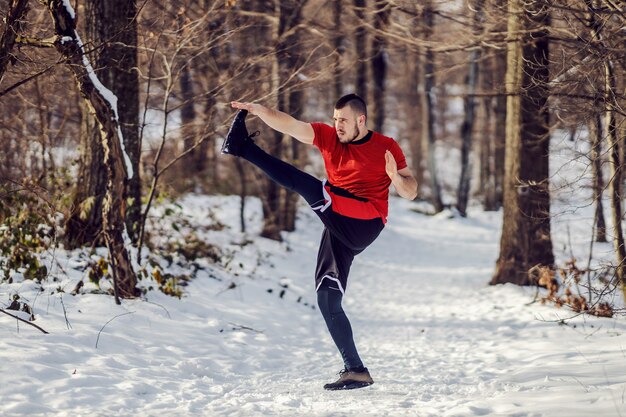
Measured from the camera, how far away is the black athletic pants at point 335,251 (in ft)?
17.0

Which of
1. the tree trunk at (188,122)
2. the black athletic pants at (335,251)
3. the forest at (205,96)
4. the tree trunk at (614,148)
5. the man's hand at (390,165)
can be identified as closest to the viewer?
the man's hand at (390,165)

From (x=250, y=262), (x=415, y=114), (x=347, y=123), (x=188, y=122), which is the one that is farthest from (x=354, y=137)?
(x=415, y=114)

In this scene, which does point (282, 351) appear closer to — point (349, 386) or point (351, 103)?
point (349, 386)

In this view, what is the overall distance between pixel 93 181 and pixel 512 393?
5529 millimetres

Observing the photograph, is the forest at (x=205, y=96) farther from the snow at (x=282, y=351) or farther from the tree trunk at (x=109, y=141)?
the snow at (x=282, y=351)

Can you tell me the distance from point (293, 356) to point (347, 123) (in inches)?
110

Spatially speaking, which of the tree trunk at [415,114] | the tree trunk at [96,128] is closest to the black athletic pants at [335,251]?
the tree trunk at [96,128]

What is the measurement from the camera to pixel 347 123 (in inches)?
201

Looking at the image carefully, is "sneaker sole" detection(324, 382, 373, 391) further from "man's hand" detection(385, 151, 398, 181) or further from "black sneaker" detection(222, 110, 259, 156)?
"black sneaker" detection(222, 110, 259, 156)

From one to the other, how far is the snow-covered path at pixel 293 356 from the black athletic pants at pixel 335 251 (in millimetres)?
436

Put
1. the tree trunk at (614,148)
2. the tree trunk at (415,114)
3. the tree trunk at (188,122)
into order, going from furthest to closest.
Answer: the tree trunk at (415,114)
the tree trunk at (188,122)
the tree trunk at (614,148)

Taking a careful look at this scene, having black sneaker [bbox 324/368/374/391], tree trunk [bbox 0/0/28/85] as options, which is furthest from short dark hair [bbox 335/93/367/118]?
tree trunk [bbox 0/0/28/85]

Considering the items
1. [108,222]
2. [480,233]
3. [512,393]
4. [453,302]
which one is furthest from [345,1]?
[480,233]

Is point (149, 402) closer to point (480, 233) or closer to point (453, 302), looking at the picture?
point (453, 302)
